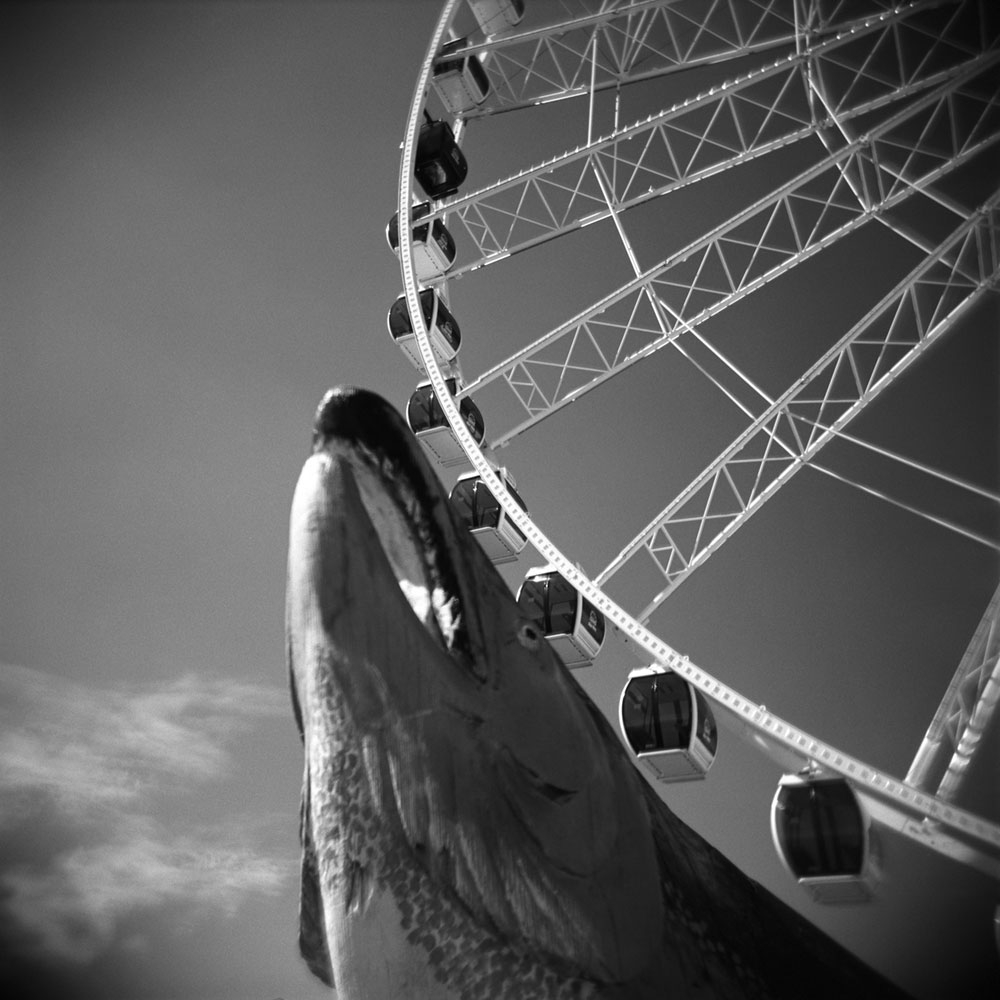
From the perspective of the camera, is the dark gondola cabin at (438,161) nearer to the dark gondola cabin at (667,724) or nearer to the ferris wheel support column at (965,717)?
the dark gondola cabin at (667,724)

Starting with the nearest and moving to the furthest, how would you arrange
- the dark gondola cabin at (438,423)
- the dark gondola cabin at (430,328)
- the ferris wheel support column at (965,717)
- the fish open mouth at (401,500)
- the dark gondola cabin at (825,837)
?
the fish open mouth at (401,500)
the dark gondola cabin at (825,837)
the ferris wheel support column at (965,717)
the dark gondola cabin at (438,423)
the dark gondola cabin at (430,328)

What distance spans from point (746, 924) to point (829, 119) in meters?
10.4

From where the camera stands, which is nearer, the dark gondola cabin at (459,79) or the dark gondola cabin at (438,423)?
the dark gondola cabin at (438,423)

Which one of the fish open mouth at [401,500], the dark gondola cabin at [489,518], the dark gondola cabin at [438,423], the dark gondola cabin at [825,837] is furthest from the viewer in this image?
the dark gondola cabin at [438,423]

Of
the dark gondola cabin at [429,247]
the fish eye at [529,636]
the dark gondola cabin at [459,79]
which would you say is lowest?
the fish eye at [529,636]

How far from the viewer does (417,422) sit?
485 inches

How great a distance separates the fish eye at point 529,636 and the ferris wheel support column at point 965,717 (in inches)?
238

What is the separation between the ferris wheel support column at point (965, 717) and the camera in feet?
28.9

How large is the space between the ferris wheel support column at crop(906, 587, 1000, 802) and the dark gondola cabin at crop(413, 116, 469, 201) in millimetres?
7350

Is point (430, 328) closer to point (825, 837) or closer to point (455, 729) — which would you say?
point (825, 837)

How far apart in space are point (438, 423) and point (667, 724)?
428 cm

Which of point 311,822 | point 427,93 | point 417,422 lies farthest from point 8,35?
point 311,822

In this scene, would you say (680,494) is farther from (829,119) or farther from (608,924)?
(608,924)

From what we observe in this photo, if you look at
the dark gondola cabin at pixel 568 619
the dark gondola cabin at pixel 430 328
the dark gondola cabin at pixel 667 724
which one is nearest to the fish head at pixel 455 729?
the dark gondola cabin at pixel 667 724
